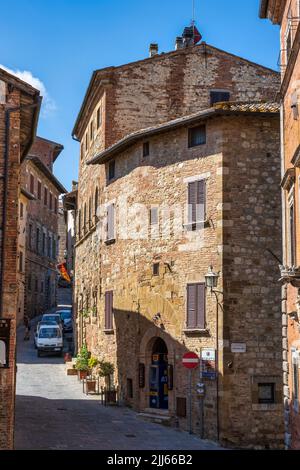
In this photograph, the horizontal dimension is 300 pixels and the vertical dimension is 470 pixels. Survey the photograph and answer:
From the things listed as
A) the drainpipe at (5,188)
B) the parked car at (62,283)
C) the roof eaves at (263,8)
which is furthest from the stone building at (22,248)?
the drainpipe at (5,188)

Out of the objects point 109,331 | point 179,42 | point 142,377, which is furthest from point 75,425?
point 179,42

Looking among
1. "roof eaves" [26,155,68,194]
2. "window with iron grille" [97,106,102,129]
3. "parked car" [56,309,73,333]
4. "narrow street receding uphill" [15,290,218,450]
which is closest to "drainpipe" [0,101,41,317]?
"narrow street receding uphill" [15,290,218,450]

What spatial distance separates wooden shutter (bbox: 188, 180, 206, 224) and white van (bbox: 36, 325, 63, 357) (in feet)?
59.4

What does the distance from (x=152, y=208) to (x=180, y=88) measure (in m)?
8.01

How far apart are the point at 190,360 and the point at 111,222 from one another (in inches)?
327

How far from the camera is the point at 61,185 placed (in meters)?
62.6

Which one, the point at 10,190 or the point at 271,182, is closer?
the point at 10,190

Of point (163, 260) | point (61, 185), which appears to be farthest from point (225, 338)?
point (61, 185)

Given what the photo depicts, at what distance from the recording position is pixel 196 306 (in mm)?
22969

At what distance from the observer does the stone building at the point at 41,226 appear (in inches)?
2053

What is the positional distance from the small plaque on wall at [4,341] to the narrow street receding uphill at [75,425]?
11.2 feet

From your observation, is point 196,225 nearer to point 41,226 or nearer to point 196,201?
point 196,201
